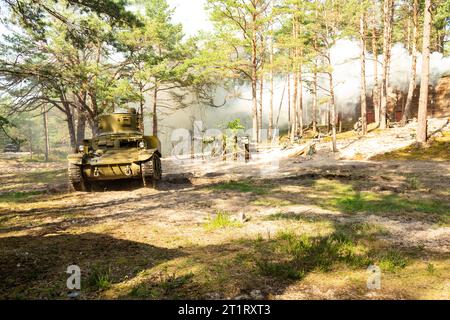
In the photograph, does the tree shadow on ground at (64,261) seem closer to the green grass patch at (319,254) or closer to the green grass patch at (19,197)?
the green grass patch at (319,254)

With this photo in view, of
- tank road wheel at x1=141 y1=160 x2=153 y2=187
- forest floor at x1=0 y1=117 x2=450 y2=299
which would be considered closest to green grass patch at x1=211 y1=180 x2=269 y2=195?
forest floor at x1=0 y1=117 x2=450 y2=299

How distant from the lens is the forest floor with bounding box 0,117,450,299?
3.52 m

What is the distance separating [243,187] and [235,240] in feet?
16.8

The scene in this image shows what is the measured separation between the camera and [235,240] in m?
5.21

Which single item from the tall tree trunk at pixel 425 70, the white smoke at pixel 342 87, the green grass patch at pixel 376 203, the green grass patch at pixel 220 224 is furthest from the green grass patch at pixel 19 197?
the white smoke at pixel 342 87

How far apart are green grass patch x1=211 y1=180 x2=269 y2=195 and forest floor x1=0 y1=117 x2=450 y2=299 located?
0.12 ft

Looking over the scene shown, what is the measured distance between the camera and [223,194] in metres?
9.28

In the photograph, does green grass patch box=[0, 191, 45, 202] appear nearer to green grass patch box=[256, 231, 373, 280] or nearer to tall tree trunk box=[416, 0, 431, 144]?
green grass patch box=[256, 231, 373, 280]

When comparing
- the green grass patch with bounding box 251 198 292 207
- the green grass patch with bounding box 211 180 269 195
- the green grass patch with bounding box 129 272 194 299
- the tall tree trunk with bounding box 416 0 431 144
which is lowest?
the green grass patch with bounding box 129 272 194 299

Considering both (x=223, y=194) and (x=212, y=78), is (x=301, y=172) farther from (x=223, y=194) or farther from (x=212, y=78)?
(x=212, y=78)

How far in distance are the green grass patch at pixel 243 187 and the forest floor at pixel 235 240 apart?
0.04 m

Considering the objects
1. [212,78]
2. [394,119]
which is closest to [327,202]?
[212,78]

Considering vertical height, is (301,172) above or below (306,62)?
below

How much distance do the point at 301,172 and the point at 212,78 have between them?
712 inches
